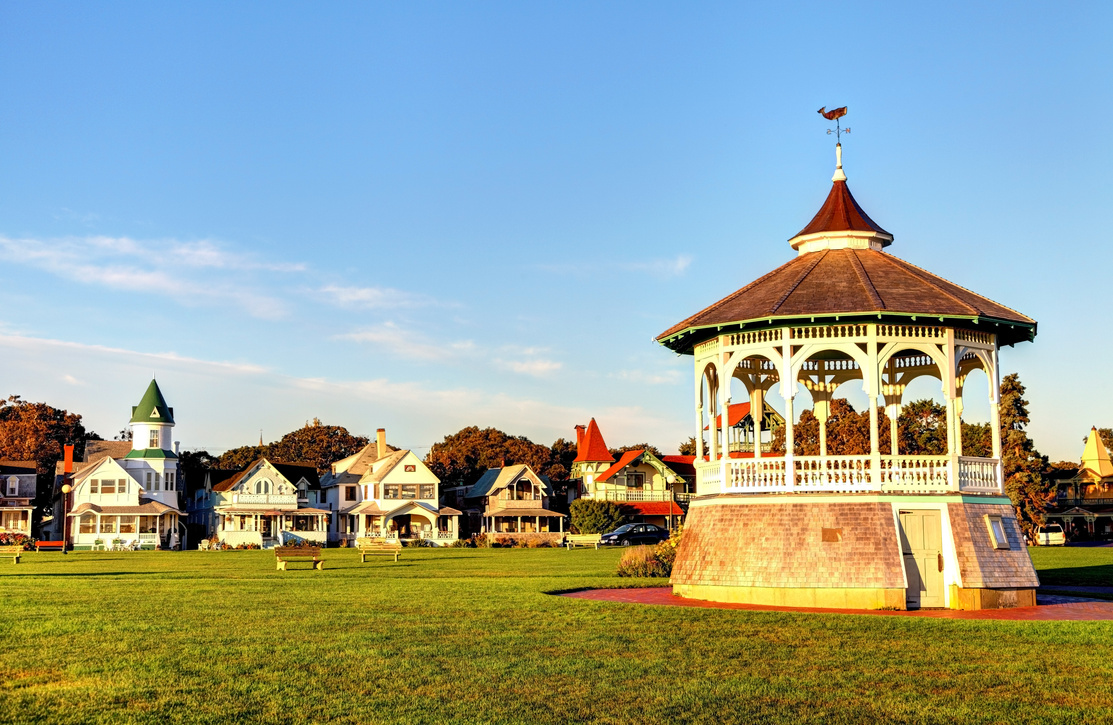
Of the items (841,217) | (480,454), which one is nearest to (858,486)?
(841,217)

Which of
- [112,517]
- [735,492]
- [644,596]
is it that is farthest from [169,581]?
[112,517]

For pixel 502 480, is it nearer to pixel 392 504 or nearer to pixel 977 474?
pixel 392 504

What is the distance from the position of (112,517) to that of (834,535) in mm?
67716

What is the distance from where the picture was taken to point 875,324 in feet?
78.9

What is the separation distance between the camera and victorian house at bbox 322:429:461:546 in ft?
281

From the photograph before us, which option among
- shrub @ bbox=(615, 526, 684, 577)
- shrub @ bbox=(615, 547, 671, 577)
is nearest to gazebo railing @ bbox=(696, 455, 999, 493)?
shrub @ bbox=(615, 526, 684, 577)

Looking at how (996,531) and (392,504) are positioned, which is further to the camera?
(392,504)

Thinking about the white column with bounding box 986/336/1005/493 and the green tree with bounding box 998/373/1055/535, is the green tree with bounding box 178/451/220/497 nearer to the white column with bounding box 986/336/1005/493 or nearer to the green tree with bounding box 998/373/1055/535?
the green tree with bounding box 998/373/1055/535

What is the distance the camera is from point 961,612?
22422 millimetres

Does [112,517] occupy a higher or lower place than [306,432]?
lower

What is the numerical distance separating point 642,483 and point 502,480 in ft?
36.7

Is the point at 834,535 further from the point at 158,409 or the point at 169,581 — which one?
the point at 158,409

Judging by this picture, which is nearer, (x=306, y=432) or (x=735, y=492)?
(x=735, y=492)

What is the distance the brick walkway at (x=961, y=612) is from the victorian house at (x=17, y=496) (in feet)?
228
